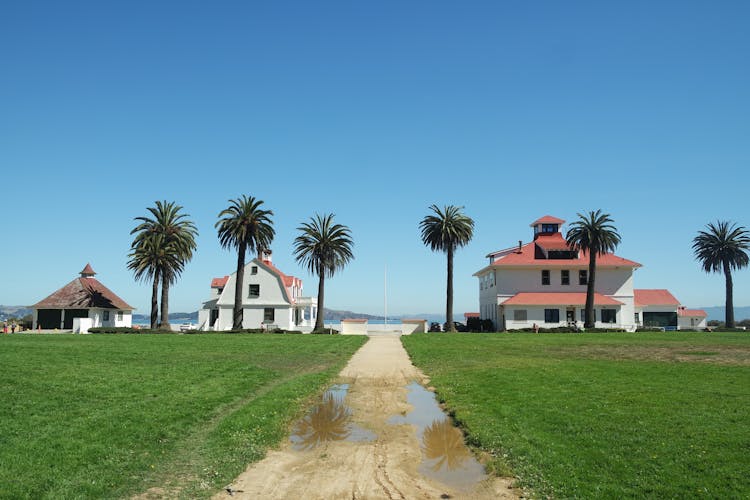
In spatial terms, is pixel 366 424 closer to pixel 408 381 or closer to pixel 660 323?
pixel 408 381

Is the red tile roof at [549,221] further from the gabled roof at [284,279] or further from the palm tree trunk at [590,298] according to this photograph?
the gabled roof at [284,279]

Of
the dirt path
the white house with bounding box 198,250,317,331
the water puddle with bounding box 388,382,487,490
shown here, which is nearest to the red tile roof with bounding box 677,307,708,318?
the white house with bounding box 198,250,317,331

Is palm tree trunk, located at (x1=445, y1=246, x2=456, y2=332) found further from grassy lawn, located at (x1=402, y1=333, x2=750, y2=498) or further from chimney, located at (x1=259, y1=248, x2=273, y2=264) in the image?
grassy lawn, located at (x1=402, y1=333, x2=750, y2=498)

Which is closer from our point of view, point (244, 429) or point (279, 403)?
point (244, 429)

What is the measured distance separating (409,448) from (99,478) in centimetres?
564

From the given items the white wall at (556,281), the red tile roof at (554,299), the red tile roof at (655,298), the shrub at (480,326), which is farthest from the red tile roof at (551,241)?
the red tile roof at (655,298)

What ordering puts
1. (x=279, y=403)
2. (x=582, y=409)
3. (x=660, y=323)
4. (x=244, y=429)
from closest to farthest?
(x=244, y=429) → (x=582, y=409) → (x=279, y=403) → (x=660, y=323)

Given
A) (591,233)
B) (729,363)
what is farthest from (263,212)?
(729,363)

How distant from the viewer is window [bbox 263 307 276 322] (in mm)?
68438

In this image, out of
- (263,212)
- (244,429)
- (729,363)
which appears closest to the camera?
(244,429)

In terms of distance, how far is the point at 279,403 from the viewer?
51.1 feet

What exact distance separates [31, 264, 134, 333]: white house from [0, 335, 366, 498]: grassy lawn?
43928 millimetres

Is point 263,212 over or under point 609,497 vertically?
over

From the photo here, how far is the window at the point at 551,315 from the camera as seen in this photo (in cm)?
6423
